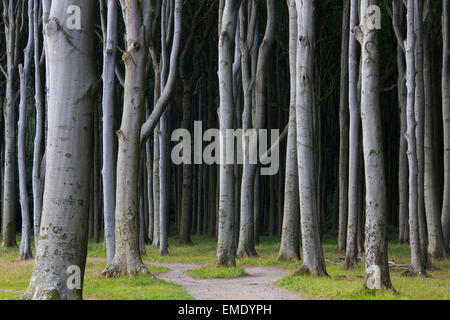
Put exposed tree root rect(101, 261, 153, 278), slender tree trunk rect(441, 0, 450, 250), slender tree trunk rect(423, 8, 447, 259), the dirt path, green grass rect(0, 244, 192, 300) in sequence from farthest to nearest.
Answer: slender tree trunk rect(441, 0, 450, 250), slender tree trunk rect(423, 8, 447, 259), exposed tree root rect(101, 261, 153, 278), the dirt path, green grass rect(0, 244, 192, 300)

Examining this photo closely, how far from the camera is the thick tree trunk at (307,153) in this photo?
39.4ft

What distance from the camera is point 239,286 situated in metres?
11.0

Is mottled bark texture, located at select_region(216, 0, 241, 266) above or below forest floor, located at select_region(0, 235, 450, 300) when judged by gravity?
above

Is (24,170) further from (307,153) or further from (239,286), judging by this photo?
(307,153)

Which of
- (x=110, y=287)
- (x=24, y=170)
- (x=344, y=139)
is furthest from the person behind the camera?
(x=344, y=139)

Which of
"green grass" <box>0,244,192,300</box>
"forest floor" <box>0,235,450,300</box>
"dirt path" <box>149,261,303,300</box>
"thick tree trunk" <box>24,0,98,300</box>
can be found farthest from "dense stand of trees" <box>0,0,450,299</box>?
"dirt path" <box>149,261,303,300</box>

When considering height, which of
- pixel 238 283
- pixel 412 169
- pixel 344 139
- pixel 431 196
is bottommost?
pixel 238 283

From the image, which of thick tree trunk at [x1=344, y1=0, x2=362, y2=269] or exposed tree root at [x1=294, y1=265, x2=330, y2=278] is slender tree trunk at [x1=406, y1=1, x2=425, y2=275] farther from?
exposed tree root at [x1=294, y1=265, x2=330, y2=278]

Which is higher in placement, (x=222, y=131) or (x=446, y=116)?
(x=446, y=116)

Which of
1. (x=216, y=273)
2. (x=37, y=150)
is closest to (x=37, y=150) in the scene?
(x=37, y=150)

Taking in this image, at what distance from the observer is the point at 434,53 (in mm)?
20406

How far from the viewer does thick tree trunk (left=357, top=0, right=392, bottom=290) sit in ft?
30.8

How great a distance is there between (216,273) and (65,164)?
7.03 metres

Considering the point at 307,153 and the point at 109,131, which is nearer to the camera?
the point at 307,153
